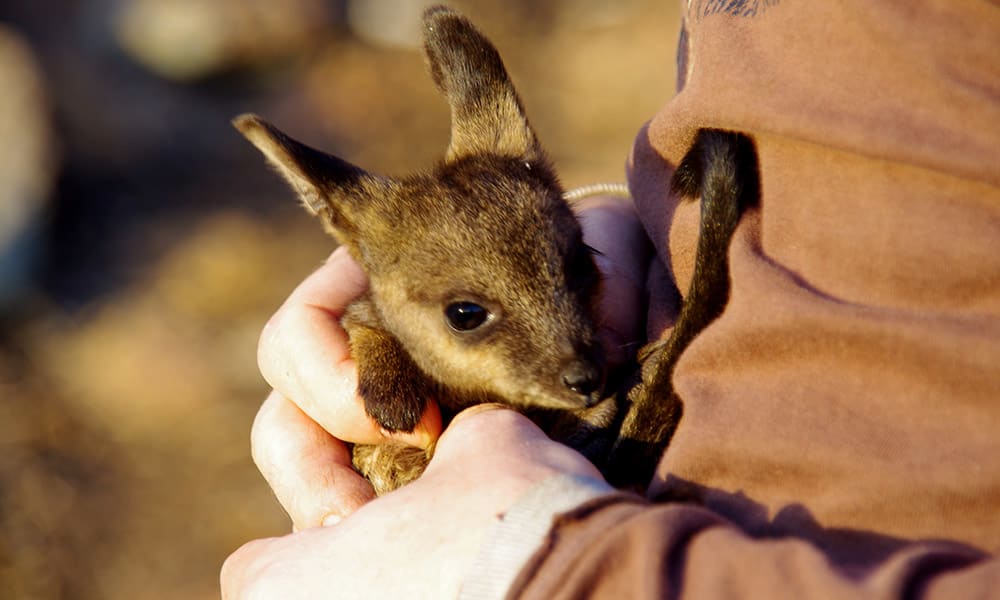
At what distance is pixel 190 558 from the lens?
5051mm

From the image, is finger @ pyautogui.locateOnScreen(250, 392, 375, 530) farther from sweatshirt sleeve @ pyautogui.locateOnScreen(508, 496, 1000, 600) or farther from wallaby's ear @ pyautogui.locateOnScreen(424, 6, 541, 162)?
sweatshirt sleeve @ pyautogui.locateOnScreen(508, 496, 1000, 600)

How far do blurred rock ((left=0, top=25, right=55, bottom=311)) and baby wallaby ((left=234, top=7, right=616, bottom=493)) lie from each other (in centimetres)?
467

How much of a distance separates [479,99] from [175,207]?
506 centimetres

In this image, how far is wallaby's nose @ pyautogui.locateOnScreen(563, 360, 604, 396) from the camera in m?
2.36

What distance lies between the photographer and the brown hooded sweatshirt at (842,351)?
1.31 m

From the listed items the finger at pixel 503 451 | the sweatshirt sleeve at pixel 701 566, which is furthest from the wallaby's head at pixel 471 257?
the sweatshirt sleeve at pixel 701 566

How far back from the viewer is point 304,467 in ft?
8.04

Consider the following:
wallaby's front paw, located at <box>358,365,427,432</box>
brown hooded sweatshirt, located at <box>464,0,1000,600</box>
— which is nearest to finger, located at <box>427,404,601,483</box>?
brown hooded sweatshirt, located at <box>464,0,1000,600</box>

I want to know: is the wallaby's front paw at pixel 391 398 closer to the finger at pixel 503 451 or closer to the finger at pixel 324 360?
the finger at pixel 324 360

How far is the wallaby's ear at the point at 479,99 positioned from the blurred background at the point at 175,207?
2968mm

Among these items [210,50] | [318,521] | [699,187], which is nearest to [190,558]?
[318,521]

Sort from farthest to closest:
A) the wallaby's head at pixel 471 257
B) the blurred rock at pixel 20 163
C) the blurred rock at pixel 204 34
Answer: the blurred rock at pixel 204 34 < the blurred rock at pixel 20 163 < the wallaby's head at pixel 471 257

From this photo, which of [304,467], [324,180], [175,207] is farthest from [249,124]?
[175,207]

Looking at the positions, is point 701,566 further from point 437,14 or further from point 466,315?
point 437,14
